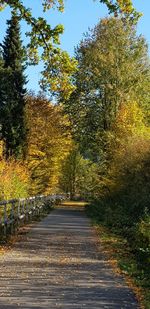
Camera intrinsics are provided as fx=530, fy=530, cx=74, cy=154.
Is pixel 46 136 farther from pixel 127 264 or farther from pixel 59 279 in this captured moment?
pixel 59 279

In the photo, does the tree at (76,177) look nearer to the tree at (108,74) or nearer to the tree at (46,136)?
the tree at (46,136)

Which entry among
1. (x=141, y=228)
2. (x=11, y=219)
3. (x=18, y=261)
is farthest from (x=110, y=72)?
(x=18, y=261)

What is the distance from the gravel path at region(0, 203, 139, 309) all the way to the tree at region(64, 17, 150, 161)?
2949 centimetres

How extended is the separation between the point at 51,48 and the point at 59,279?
6.67 meters

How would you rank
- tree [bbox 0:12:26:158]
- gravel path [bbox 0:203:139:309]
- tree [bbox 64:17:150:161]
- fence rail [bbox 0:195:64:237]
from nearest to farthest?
gravel path [bbox 0:203:139:309], fence rail [bbox 0:195:64:237], tree [bbox 0:12:26:158], tree [bbox 64:17:150:161]

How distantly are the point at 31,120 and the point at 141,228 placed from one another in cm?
3231

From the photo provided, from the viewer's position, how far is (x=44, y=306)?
8.55 metres

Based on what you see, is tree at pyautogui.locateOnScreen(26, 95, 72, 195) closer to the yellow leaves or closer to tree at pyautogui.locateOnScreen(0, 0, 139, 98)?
the yellow leaves

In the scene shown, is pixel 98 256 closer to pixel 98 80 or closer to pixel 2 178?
pixel 2 178

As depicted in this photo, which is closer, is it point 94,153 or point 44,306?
point 44,306

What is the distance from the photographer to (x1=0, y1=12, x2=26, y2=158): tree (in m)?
38.3

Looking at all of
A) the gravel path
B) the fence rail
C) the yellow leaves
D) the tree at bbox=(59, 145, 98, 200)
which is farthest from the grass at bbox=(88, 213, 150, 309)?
the tree at bbox=(59, 145, 98, 200)

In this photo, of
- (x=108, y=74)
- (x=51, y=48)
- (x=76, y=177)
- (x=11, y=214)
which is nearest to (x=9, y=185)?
(x=11, y=214)

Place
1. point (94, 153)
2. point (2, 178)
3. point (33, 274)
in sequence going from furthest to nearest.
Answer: point (94, 153)
point (2, 178)
point (33, 274)
